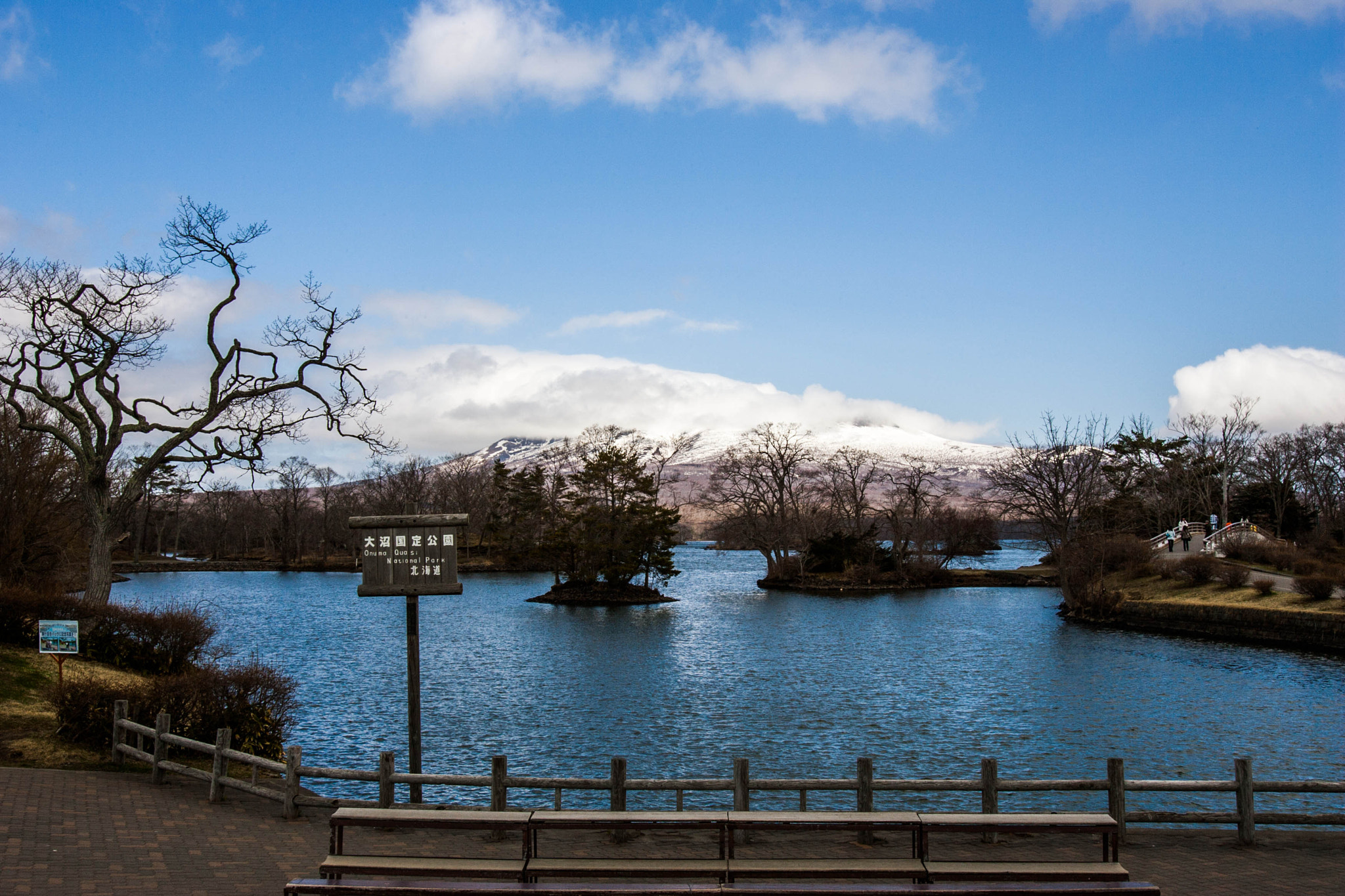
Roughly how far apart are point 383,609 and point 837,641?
34.3m

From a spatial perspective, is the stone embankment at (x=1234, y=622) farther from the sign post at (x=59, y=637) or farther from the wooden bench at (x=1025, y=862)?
the sign post at (x=59, y=637)

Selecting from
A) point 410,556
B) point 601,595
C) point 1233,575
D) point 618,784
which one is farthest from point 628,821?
point 601,595

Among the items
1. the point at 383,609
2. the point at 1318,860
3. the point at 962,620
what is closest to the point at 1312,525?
the point at 962,620

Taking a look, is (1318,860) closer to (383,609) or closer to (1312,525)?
(383,609)

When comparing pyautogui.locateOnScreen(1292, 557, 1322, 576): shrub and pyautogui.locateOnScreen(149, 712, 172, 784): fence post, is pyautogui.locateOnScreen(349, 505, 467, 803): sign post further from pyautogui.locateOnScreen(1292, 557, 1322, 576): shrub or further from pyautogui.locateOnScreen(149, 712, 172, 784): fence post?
pyautogui.locateOnScreen(1292, 557, 1322, 576): shrub

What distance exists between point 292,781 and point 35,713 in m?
8.42

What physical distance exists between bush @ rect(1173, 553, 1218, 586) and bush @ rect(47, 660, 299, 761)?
153 feet

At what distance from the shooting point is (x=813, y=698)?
29094 mm

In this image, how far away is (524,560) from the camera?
9731cm

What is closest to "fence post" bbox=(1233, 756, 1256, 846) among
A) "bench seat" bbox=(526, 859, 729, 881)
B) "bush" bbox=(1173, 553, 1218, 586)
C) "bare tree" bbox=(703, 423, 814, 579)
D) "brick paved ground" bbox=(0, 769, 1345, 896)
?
"brick paved ground" bbox=(0, 769, 1345, 896)

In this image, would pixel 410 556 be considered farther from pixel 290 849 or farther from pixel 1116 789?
pixel 1116 789

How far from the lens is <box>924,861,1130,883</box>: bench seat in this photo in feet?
25.0

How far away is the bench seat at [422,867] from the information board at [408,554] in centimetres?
455

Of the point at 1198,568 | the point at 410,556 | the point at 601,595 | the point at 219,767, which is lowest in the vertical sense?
the point at 601,595
